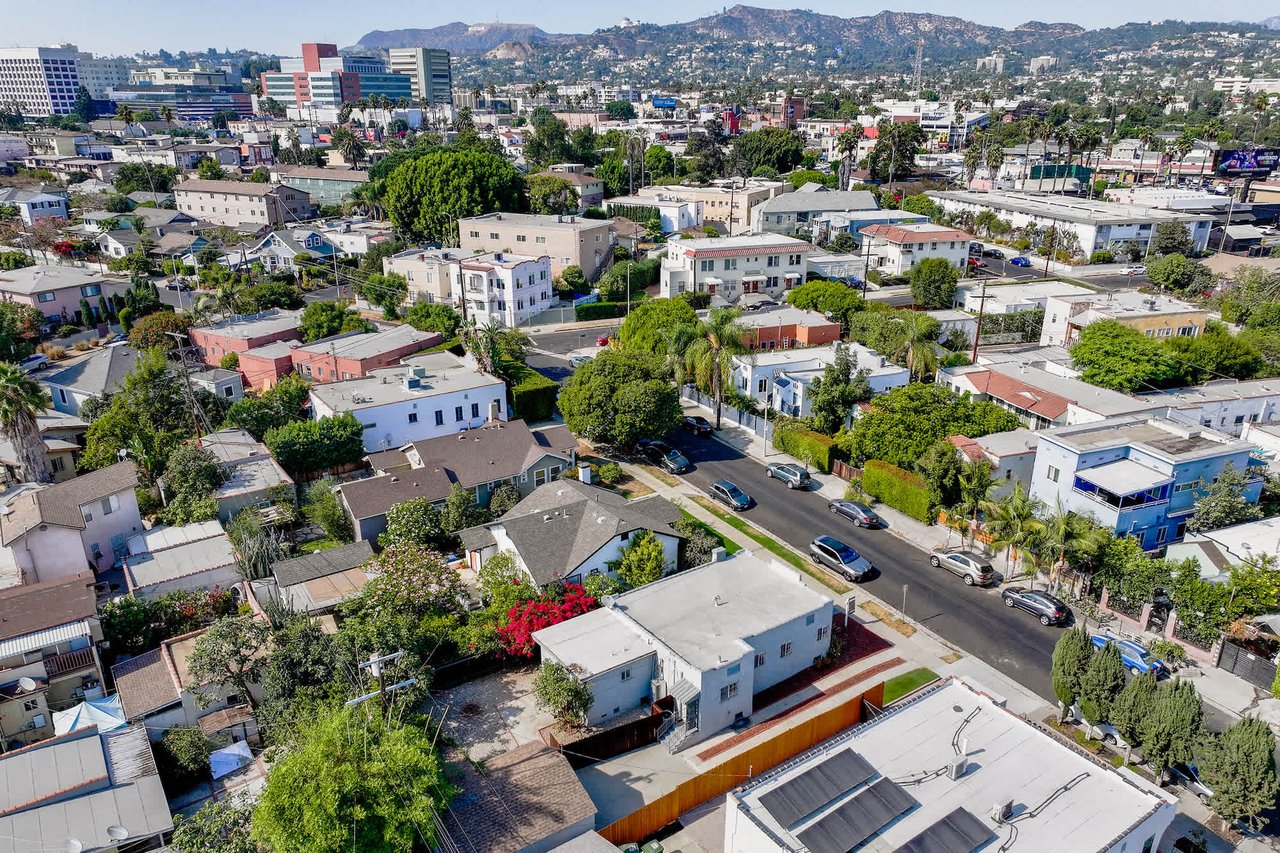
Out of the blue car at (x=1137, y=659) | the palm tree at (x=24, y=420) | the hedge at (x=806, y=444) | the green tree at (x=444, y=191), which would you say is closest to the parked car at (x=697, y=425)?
the hedge at (x=806, y=444)

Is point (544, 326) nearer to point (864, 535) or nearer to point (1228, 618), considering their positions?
point (864, 535)

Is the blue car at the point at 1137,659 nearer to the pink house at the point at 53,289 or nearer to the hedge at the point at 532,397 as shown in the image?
the hedge at the point at 532,397

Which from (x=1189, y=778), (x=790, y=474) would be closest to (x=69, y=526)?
(x=790, y=474)

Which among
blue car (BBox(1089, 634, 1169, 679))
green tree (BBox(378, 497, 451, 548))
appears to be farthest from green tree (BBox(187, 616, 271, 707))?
blue car (BBox(1089, 634, 1169, 679))

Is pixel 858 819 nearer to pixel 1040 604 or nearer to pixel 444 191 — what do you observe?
pixel 1040 604

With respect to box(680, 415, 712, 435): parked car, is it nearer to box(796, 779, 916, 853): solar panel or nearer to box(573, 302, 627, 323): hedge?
box(573, 302, 627, 323): hedge

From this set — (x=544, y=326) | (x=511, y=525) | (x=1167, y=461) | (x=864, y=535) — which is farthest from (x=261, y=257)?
(x=1167, y=461)
